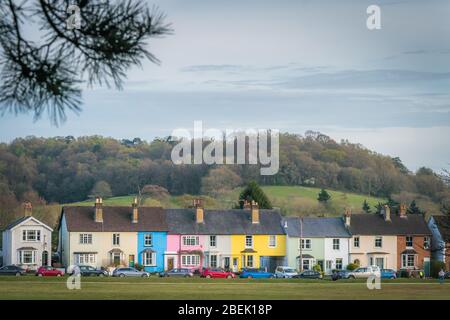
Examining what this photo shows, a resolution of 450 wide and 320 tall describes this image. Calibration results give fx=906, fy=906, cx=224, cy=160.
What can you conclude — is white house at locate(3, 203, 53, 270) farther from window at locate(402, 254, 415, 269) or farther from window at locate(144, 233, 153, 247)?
window at locate(402, 254, 415, 269)

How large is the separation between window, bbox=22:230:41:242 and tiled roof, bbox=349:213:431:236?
3262cm

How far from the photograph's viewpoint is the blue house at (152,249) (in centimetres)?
8888

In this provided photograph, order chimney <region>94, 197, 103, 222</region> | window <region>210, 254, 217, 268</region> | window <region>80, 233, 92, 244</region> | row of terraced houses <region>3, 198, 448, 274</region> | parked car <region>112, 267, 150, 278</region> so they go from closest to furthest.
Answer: parked car <region>112, 267, 150, 278</region>, row of terraced houses <region>3, 198, 448, 274</region>, window <region>80, 233, 92, 244</region>, chimney <region>94, 197, 103, 222</region>, window <region>210, 254, 217, 268</region>

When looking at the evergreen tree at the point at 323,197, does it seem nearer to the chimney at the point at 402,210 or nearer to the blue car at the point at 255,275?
the chimney at the point at 402,210

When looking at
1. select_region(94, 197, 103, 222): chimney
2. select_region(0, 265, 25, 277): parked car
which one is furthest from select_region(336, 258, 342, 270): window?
select_region(0, 265, 25, 277): parked car

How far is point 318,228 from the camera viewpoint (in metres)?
95.7

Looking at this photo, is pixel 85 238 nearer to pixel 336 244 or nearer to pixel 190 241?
pixel 190 241

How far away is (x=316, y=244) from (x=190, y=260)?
13494 millimetres

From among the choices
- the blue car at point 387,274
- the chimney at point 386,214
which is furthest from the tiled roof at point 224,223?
the blue car at point 387,274

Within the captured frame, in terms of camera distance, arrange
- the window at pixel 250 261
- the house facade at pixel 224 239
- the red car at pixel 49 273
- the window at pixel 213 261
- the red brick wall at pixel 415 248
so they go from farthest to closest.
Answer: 1. the red brick wall at pixel 415 248
2. the window at pixel 250 261
3. the window at pixel 213 261
4. the house facade at pixel 224 239
5. the red car at pixel 49 273

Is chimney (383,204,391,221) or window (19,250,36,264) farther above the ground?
chimney (383,204,391,221)

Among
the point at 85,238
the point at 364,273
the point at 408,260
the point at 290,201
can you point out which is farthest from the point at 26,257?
the point at 290,201

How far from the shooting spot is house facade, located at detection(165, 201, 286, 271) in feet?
297

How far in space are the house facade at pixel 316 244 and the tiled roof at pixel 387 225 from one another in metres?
1.78
